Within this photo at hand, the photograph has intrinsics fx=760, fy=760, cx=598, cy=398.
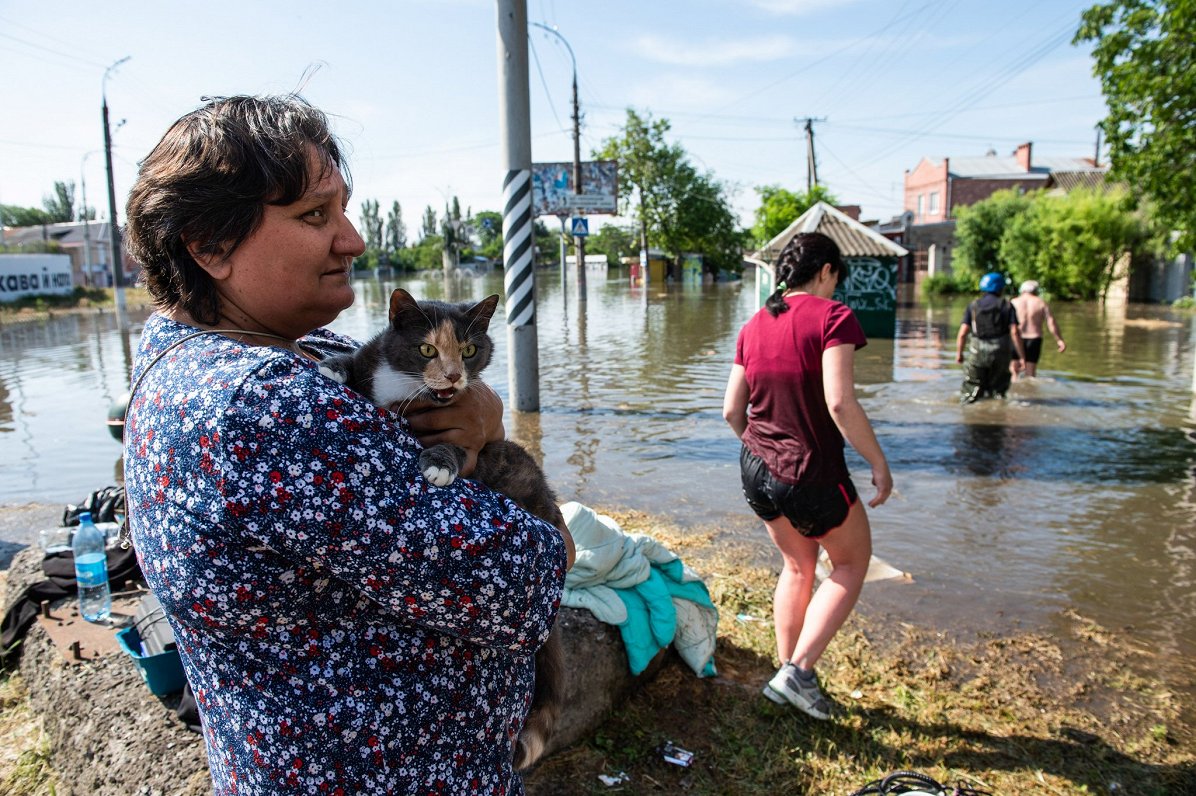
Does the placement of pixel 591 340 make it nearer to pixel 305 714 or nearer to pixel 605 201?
pixel 605 201

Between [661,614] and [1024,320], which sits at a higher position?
[1024,320]

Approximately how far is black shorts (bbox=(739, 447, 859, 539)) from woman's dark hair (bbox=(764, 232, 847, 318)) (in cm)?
83

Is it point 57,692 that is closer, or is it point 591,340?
point 57,692

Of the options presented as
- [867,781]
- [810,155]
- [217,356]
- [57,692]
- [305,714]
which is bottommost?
[867,781]

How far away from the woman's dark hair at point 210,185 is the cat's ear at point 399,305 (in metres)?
0.37

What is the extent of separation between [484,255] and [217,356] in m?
111

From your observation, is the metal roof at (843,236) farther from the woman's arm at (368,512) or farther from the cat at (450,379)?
the woman's arm at (368,512)

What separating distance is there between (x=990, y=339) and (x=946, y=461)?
294cm

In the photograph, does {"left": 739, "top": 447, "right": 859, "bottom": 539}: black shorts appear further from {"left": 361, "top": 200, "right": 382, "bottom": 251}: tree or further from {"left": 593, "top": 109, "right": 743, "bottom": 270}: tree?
{"left": 361, "top": 200, "right": 382, "bottom": 251}: tree

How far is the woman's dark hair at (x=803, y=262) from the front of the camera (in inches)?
144

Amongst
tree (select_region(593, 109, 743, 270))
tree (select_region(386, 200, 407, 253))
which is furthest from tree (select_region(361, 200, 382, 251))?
tree (select_region(593, 109, 743, 270))

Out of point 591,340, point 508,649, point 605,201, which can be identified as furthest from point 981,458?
point 605,201

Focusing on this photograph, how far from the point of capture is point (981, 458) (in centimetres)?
838

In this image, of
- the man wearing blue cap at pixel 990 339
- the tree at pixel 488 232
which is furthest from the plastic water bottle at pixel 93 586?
the tree at pixel 488 232
